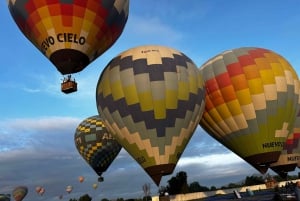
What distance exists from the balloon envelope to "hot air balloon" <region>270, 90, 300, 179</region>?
15665mm

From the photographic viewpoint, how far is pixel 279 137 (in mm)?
24984

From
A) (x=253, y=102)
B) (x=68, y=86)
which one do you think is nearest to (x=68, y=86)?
(x=68, y=86)

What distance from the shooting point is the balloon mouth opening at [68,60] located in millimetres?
20844

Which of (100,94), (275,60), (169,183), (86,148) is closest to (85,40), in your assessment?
(100,94)

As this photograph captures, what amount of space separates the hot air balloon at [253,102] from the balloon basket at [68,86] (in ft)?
29.5

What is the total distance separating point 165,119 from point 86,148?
2039 centimetres

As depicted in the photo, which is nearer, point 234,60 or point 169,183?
point 234,60

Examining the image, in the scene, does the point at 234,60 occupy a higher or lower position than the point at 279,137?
higher

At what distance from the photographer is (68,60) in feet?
→ 69.3

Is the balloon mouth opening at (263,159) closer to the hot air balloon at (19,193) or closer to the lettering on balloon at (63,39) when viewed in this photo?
the lettering on balloon at (63,39)

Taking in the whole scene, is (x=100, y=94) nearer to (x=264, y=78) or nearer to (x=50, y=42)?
(x=50, y=42)

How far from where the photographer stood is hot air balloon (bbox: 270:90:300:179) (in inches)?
1143

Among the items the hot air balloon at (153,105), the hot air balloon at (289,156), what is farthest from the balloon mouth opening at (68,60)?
the hot air balloon at (289,156)

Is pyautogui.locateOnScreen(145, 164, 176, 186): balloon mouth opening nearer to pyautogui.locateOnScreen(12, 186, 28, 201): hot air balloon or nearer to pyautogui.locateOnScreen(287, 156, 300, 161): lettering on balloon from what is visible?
pyautogui.locateOnScreen(287, 156, 300, 161): lettering on balloon
